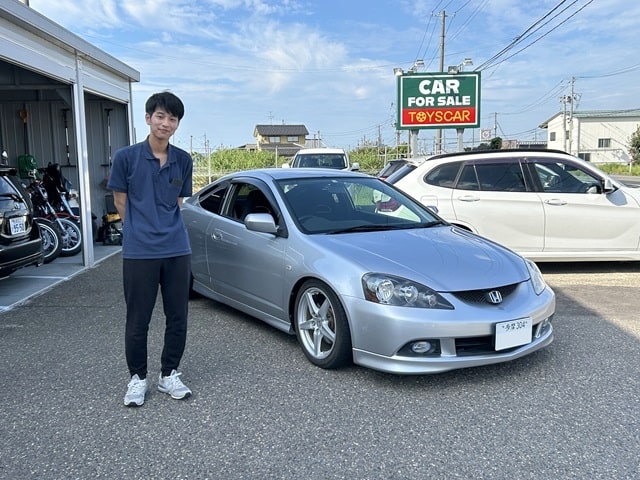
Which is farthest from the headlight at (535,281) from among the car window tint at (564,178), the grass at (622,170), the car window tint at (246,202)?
the grass at (622,170)

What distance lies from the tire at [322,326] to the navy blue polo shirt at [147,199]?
3.36 feet

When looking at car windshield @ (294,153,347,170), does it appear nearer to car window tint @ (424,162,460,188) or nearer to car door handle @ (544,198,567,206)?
car window tint @ (424,162,460,188)

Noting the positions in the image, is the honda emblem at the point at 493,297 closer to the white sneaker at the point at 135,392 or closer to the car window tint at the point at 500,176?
the white sneaker at the point at 135,392

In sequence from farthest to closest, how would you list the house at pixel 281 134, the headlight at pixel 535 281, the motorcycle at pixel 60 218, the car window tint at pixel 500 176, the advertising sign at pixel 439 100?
the house at pixel 281 134 < the advertising sign at pixel 439 100 < the motorcycle at pixel 60 218 < the car window tint at pixel 500 176 < the headlight at pixel 535 281

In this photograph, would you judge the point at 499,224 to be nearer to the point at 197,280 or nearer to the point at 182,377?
the point at 197,280

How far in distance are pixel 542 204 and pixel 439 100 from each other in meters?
9.50

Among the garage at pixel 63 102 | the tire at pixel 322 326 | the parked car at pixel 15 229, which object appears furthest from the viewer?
the garage at pixel 63 102

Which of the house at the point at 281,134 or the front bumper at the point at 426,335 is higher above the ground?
the house at the point at 281,134

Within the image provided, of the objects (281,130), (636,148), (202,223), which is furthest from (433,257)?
(281,130)

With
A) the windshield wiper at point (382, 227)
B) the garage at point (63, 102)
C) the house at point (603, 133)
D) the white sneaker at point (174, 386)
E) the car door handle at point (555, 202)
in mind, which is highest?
the house at point (603, 133)

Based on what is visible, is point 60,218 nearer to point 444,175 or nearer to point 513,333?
point 444,175

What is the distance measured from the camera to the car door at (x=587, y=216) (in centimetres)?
686

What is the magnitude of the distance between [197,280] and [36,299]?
2.03 metres

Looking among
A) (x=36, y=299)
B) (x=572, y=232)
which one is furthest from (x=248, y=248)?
(x=572, y=232)
